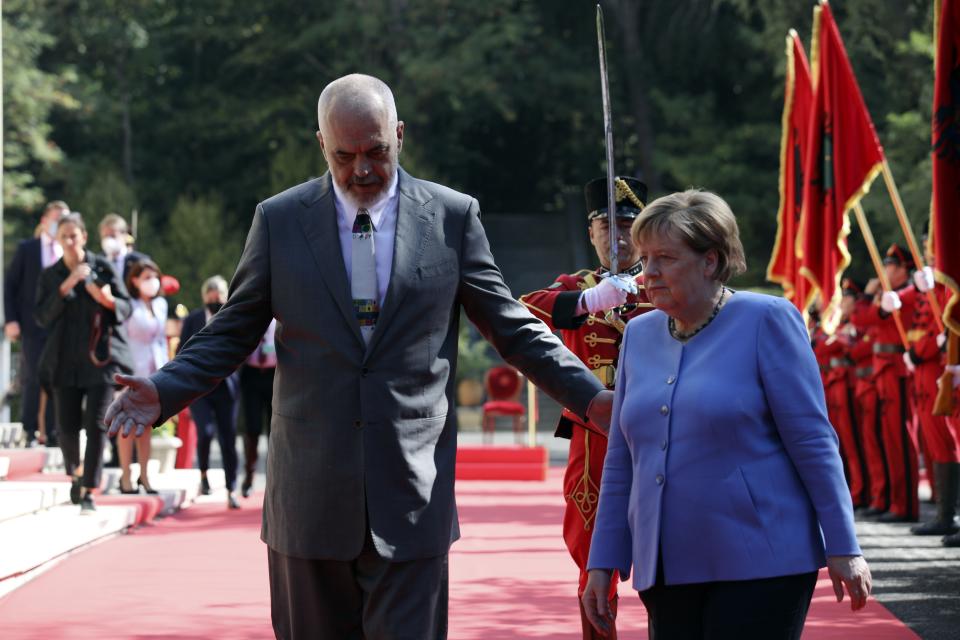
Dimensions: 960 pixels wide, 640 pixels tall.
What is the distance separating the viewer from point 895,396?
14438mm

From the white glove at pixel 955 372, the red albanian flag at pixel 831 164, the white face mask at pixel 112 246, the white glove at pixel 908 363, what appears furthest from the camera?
the red albanian flag at pixel 831 164

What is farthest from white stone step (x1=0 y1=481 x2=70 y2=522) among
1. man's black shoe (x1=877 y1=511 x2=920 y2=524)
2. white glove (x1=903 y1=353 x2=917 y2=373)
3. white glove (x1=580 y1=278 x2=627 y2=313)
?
man's black shoe (x1=877 y1=511 x2=920 y2=524)

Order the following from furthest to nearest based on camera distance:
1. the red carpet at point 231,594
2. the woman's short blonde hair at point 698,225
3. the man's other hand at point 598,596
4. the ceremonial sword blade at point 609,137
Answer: the red carpet at point 231,594, the ceremonial sword blade at point 609,137, the man's other hand at point 598,596, the woman's short blonde hair at point 698,225

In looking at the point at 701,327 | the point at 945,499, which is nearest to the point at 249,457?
the point at 945,499

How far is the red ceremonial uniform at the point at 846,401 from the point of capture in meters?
15.6

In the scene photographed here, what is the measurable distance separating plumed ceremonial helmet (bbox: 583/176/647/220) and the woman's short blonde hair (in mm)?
2318

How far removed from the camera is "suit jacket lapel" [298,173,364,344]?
4711 millimetres

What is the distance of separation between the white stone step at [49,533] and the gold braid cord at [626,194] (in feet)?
14.4

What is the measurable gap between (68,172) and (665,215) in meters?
34.6

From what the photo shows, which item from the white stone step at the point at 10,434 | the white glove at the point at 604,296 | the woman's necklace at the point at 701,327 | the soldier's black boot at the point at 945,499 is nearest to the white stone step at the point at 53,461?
the white stone step at the point at 10,434

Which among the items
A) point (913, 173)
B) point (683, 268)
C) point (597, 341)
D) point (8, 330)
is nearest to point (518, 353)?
point (683, 268)

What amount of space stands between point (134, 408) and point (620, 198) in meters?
2.80

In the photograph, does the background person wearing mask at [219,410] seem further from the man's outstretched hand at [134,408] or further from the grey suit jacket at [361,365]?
the man's outstretched hand at [134,408]

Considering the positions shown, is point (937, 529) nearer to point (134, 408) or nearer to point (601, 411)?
point (601, 411)
